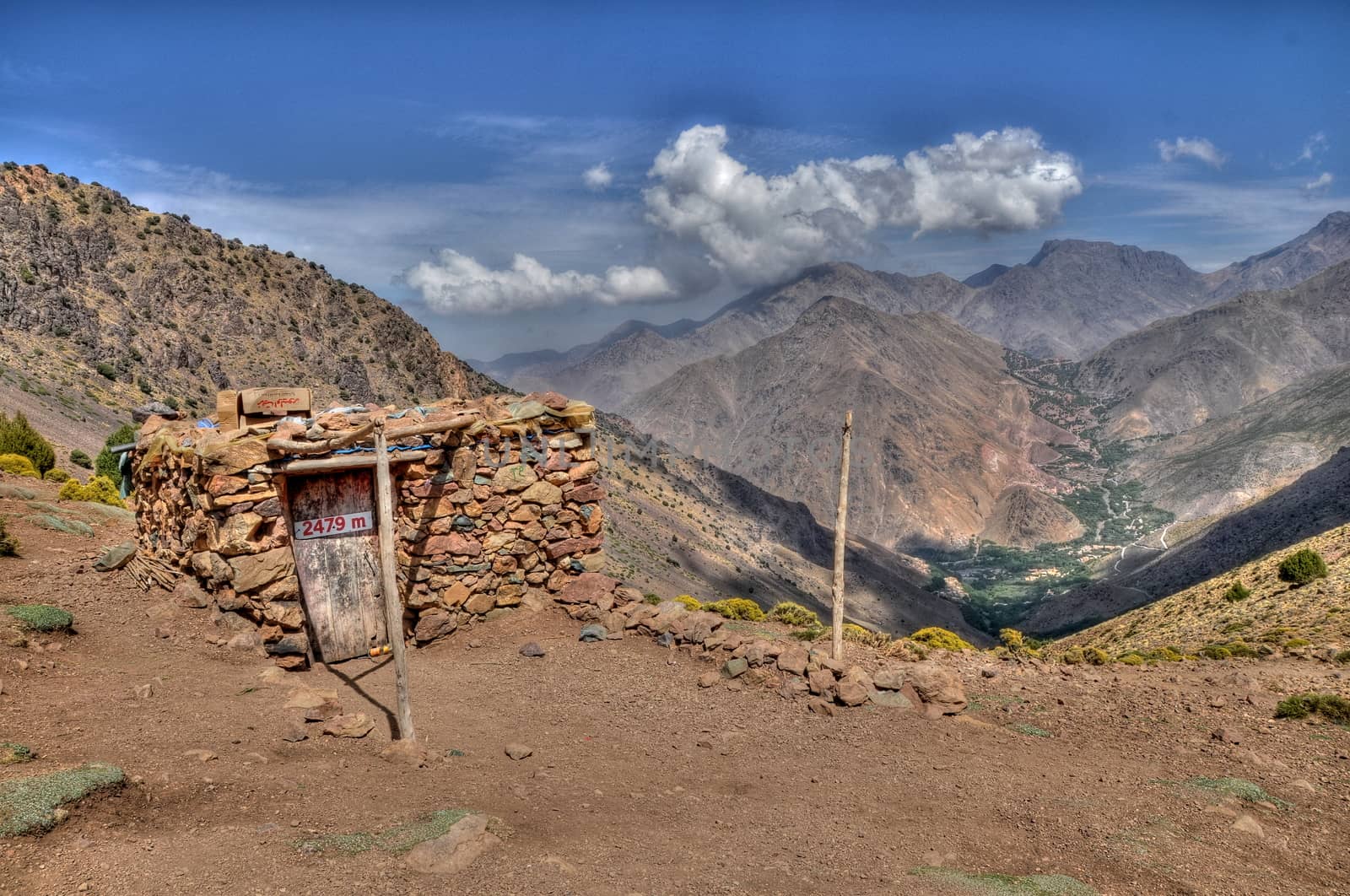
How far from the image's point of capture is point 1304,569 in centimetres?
2209

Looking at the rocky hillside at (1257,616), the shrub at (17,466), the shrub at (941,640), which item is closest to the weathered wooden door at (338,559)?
the shrub at (941,640)

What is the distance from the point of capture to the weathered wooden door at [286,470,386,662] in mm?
10531

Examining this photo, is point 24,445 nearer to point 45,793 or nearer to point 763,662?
point 45,793

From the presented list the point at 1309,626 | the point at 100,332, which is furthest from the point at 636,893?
the point at 100,332

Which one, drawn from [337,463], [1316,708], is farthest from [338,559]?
[1316,708]

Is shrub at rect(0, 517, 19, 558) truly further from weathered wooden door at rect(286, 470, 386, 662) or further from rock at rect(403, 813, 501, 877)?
rock at rect(403, 813, 501, 877)

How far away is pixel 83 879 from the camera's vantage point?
15.3 feet

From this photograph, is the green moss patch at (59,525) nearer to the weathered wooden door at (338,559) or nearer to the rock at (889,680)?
the weathered wooden door at (338,559)

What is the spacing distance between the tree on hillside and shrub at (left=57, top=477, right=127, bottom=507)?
A: 139 inches

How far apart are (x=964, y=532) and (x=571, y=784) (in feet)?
552

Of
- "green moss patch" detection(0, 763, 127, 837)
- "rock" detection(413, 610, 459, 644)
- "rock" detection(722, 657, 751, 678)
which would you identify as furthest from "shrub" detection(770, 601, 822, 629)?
"green moss patch" detection(0, 763, 127, 837)

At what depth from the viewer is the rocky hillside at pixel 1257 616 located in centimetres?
1518

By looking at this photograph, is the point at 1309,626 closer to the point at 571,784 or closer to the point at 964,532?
the point at 571,784

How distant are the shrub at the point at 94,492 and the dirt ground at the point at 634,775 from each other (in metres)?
8.24
